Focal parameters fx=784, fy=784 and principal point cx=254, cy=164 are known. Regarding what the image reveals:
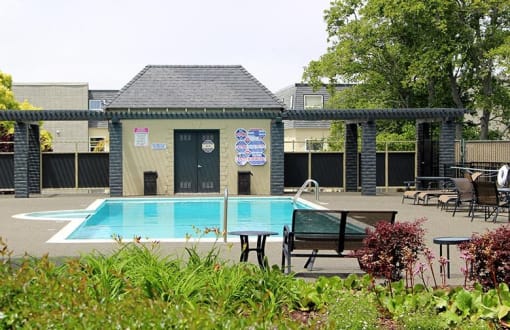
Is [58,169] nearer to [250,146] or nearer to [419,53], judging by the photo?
[250,146]

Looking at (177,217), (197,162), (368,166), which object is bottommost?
(177,217)

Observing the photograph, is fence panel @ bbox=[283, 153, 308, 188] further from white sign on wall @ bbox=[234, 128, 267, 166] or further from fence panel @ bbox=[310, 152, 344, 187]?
white sign on wall @ bbox=[234, 128, 267, 166]

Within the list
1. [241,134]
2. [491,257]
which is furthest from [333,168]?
[491,257]

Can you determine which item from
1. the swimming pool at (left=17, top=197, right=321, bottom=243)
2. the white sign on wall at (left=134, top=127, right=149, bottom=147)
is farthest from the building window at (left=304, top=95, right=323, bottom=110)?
the swimming pool at (left=17, top=197, right=321, bottom=243)

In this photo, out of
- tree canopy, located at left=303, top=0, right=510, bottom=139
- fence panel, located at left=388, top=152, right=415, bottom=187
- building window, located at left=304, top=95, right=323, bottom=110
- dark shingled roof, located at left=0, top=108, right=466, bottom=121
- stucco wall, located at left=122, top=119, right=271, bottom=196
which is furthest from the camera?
building window, located at left=304, top=95, right=323, bottom=110

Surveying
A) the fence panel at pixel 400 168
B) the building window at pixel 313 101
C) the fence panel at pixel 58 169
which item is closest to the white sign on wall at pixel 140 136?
the fence panel at pixel 58 169

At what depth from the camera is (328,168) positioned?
94.6 ft

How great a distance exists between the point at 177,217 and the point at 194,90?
29.9ft

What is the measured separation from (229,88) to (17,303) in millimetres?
23207

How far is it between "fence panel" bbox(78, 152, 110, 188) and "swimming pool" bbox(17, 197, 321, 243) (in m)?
3.51

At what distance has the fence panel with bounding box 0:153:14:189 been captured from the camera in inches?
1072

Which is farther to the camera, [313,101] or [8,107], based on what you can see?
[313,101]

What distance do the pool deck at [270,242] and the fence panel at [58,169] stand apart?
0.53m

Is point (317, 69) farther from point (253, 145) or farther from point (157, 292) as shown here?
point (157, 292)
